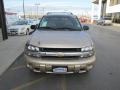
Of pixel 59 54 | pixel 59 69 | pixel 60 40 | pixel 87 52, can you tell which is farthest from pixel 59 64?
pixel 87 52

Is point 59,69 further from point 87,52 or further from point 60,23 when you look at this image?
point 60,23

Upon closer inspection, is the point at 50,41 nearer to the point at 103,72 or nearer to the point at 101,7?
the point at 103,72

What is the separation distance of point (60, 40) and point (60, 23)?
1710mm

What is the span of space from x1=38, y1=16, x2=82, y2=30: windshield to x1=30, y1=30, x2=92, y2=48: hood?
26.4 inches

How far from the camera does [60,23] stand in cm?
756

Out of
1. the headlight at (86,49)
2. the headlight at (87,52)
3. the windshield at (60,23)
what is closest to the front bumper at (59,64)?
the headlight at (87,52)

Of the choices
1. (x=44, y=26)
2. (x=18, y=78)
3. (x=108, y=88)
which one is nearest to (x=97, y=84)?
(x=108, y=88)

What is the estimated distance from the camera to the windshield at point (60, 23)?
24.3 ft

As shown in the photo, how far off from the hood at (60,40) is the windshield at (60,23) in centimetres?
67

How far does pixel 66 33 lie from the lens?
265 inches

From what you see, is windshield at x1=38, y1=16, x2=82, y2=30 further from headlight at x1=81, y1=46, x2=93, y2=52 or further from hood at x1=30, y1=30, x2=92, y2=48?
headlight at x1=81, y1=46, x2=93, y2=52

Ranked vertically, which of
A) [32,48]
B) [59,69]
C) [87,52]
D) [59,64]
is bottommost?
[59,69]

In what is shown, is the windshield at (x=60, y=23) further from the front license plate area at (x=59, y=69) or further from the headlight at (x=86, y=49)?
the front license plate area at (x=59, y=69)

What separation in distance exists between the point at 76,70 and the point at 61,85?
54 cm
